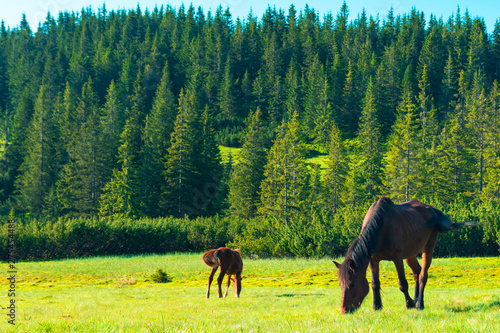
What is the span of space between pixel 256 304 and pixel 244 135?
92.5 meters

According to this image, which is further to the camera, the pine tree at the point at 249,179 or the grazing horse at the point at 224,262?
the pine tree at the point at 249,179

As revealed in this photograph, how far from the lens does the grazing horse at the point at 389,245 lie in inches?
286

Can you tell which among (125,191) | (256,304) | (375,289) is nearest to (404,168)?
(125,191)

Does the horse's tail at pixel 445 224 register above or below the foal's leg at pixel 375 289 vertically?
above

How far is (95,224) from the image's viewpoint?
45.2 m

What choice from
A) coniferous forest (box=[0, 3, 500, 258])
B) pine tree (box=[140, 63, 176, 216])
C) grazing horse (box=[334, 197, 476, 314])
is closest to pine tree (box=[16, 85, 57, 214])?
coniferous forest (box=[0, 3, 500, 258])

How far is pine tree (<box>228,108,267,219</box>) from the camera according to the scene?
71062 millimetres

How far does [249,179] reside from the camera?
73.2 m

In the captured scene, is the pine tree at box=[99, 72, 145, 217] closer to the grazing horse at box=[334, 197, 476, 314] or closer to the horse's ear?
the grazing horse at box=[334, 197, 476, 314]

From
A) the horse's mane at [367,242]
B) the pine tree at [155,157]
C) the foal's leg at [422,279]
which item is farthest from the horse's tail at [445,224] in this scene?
the pine tree at [155,157]

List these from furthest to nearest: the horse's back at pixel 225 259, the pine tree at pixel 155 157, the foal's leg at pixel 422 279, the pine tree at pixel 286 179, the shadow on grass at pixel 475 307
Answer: the pine tree at pixel 155 157 < the pine tree at pixel 286 179 < the horse's back at pixel 225 259 < the foal's leg at pixel 422 279 < the shadow on grass at pixel 475 307

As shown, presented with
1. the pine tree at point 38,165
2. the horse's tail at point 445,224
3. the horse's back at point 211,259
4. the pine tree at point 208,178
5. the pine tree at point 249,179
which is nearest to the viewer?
the horse's tail at point 445,224

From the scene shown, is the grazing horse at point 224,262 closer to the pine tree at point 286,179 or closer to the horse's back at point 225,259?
the horse's back at point 225,259

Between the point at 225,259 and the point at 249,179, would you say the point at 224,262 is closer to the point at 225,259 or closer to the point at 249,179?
the point at 225,259
